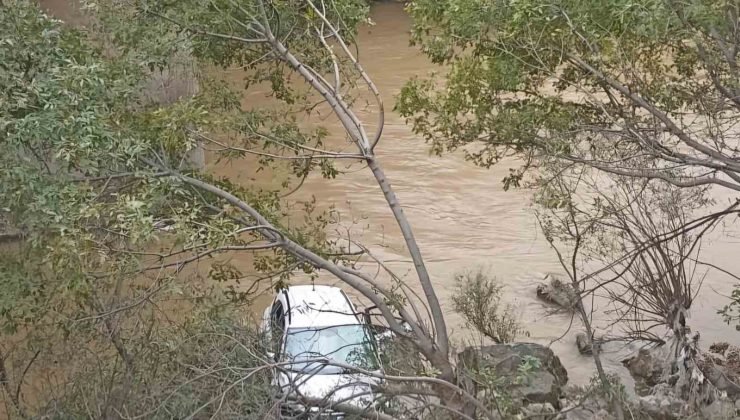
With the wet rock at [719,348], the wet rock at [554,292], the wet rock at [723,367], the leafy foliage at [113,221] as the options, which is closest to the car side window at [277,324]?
the leafy foliage at [113,221]

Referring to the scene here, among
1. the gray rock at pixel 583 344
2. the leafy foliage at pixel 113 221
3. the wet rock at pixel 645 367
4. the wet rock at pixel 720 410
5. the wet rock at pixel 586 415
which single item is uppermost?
the leafy foliage at pixel 113 221

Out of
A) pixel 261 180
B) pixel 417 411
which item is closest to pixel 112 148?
pixel 417 411

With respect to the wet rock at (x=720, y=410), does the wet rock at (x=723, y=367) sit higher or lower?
lower

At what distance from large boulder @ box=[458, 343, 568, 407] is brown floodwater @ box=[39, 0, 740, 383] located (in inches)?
36.1

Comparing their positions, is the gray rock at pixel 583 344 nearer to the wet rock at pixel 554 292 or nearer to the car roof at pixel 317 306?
the wet rock at pixel 554 292

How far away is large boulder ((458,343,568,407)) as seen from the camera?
8867 millimetres

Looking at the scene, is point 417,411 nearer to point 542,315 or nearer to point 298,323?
point 298,323

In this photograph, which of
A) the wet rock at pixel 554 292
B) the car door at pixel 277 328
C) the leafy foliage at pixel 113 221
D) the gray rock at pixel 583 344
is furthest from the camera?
the wet rock at pixel 554 292

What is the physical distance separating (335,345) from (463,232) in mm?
7077

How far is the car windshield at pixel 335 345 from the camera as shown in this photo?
312 inches

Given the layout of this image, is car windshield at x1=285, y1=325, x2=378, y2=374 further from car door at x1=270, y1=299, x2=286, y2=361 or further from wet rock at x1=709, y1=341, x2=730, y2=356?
wet rock at x1=709, y1=341, x2=730, y2=356

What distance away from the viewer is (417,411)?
704cm

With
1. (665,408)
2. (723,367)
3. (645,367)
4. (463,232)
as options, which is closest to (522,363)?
(665,408)

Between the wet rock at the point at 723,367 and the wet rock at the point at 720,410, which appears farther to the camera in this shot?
the wet rock at the point at 723,367
